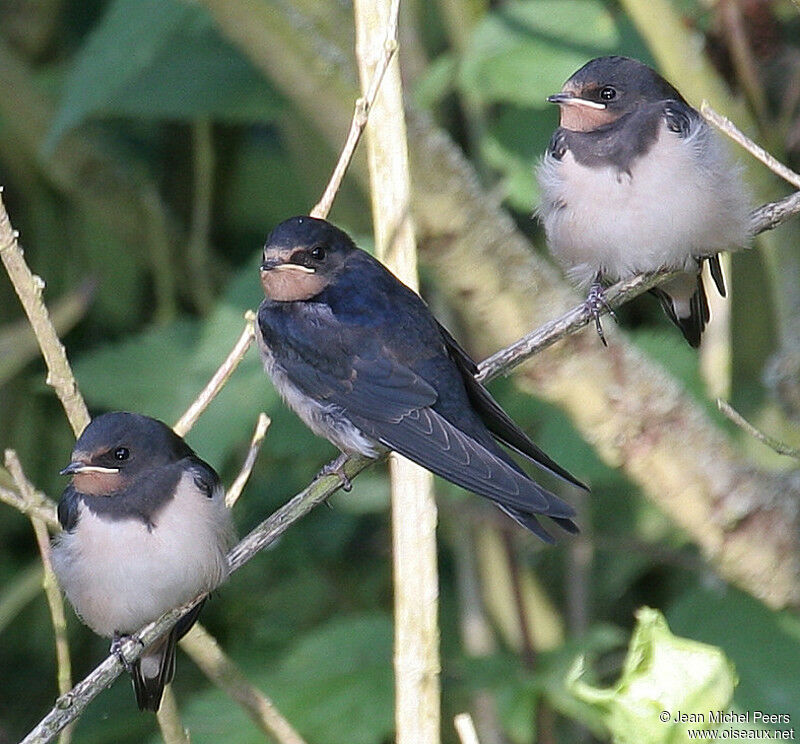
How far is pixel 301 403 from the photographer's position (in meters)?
1.91

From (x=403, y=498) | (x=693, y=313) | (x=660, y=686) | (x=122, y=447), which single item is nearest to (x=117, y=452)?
(x=122, y=447)

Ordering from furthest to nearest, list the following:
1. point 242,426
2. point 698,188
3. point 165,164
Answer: point 165,164, point 242,426, point 698,188

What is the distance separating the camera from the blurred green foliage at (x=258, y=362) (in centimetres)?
236

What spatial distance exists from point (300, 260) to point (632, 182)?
1.51 feet

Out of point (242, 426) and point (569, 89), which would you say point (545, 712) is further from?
point (569, 89)

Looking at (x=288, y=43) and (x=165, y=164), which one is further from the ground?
(x=288, y=43)

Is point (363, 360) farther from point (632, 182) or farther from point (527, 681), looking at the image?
point (527, 681)

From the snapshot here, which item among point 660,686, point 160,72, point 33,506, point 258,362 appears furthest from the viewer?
point 160,72

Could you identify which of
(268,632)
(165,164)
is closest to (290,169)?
(165,164)

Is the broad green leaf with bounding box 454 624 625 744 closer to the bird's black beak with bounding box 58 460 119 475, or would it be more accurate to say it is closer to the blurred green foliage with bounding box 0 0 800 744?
the blurred green foliage with bounding box 0 0 800 744

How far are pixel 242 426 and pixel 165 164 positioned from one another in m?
1.35

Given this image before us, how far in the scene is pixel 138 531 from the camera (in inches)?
73.0

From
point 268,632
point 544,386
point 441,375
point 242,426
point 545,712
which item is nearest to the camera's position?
point 441,375

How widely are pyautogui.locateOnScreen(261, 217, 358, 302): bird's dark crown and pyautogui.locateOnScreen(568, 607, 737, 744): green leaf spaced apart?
0.96 meters
